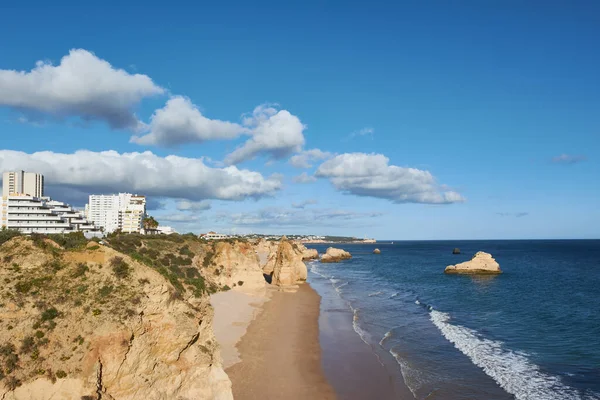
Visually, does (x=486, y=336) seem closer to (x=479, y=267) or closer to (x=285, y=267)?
(x=285, y=267)

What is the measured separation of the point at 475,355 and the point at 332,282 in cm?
4516

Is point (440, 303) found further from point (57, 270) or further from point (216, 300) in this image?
point (57, 270)

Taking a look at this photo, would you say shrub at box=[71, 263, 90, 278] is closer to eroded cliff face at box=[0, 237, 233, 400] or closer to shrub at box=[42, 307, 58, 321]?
eroded cliff face at box=[0, 237, 233, 400]

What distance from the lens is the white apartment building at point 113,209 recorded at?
13430cm

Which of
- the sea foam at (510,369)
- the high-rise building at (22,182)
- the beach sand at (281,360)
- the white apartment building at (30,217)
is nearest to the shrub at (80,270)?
the beach sand at (281,360)

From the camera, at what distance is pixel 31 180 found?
429ft

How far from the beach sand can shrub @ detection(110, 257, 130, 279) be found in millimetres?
9083

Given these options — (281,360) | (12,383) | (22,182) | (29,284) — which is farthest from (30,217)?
(22,182)

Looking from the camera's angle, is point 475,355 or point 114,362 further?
point 475,355

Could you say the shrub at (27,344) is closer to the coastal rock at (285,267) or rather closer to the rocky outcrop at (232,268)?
the rocky outcrop at (232,268)

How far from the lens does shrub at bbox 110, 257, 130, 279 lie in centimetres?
1573

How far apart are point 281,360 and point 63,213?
7103cm

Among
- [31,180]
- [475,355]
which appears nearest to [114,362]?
[475,355]

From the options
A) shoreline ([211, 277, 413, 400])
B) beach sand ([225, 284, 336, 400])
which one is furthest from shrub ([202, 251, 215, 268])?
beach sand ([225, 284, 336, 400])
